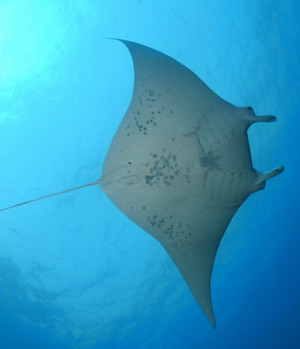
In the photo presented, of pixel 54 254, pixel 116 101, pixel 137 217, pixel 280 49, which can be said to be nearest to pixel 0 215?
pixel 54 254

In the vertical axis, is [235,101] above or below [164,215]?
above

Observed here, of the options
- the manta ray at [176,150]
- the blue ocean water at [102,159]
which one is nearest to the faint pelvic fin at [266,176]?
the manta ray at [176,150]

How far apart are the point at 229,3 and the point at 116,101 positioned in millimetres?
3050

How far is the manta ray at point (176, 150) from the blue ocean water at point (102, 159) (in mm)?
3073

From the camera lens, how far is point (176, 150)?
3.30 m

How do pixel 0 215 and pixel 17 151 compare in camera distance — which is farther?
pixel 0 215

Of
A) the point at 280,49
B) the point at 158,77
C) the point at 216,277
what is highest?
the point at 280,49

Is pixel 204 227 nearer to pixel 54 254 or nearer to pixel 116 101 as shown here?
pixel 116 101

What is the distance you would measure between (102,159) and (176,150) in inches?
150

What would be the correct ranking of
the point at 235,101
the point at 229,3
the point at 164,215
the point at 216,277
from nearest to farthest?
1. the point at 164,215
2. the point at 229,3
3. the point at 235,101
4. the point at 216,277

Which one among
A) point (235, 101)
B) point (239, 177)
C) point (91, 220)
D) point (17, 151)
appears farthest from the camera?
point (91, 220)

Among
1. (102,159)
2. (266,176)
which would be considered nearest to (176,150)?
(266,176)

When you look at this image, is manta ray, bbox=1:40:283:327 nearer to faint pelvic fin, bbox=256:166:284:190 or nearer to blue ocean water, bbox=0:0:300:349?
faint pelvic fin, bbox=256:166:284:190

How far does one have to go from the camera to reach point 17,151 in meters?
6.35
